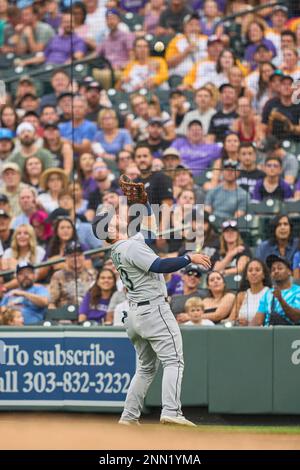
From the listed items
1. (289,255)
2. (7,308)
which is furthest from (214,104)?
(7,308)

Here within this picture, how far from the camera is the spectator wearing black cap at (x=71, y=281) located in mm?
9781

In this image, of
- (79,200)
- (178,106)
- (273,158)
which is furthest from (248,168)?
(79,200)

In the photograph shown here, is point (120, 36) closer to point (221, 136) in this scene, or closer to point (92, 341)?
point (221, 136)

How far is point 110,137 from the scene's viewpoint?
11.9m

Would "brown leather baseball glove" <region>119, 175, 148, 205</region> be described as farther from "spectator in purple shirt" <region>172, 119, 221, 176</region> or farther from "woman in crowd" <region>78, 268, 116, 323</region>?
"spectator in purple shirt" <region>172, 119, 221, 176</region>

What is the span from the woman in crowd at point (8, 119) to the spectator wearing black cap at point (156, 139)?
1694 mm

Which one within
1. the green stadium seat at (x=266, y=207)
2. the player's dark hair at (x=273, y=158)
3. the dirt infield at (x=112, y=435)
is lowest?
the dirt infield at (x=112, y=435)

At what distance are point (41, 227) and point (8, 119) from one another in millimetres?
1952

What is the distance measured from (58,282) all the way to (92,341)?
0.99 metres

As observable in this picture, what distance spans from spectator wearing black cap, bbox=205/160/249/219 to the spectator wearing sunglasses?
18 cm

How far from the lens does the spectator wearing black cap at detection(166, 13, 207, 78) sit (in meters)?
12.3

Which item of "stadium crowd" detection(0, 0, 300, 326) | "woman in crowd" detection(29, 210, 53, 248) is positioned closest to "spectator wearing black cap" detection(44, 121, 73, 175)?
"stadium crowd" detection(0, 0, 300, 326)

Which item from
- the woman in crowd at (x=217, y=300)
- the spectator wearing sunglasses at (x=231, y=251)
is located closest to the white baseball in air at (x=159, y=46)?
the spectator wearing sunglasses at (x=231, y=251)

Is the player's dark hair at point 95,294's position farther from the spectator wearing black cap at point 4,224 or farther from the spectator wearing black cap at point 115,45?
the spectator wearing black cap at point 115,45
